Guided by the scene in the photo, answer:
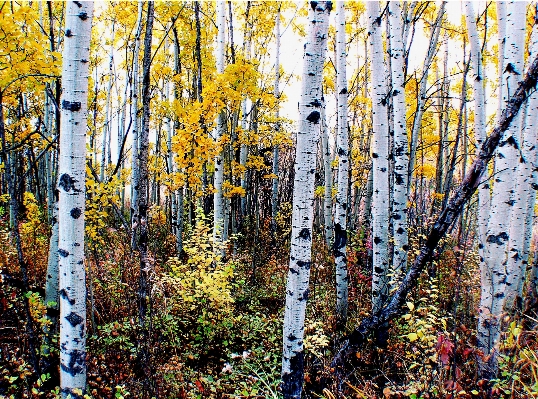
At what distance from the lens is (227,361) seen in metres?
4.68

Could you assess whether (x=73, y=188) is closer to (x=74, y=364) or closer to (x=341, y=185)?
(x=74, y=364)

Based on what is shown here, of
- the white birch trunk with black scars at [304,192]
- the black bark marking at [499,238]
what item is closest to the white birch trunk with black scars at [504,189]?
the black bark marking at [499,238]

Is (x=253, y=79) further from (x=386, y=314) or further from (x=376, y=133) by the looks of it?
(x=386, y=314)

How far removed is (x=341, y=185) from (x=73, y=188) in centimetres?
403

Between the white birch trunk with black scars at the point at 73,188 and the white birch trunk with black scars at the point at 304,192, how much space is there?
5.98 feet

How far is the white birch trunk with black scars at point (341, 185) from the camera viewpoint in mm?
5477

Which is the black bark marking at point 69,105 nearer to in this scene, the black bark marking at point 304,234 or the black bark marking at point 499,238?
the black bark marking at point 304,234

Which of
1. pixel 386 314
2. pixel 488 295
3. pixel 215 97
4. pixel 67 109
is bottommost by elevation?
pixel 386 314

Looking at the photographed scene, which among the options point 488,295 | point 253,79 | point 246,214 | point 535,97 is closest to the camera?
point 488,295

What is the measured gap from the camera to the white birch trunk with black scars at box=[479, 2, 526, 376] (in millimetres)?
3562

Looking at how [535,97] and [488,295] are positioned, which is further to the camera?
[535,97]

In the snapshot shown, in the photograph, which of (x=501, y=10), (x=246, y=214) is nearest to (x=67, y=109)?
(x=501, y=10)

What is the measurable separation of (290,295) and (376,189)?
2.39 m

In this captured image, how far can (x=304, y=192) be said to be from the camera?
3.01 m
